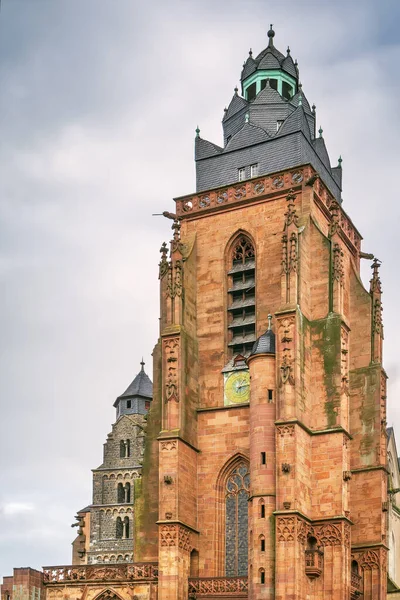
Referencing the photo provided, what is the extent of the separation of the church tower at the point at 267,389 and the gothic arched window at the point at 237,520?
57 mm

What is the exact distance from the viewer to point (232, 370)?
1606 inches

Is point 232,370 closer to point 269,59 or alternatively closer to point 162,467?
point 162,467

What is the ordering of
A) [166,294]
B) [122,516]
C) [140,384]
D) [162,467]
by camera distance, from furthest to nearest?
1. [140,384]
2. [122,516]
3. [166,294]
4. [162,467]

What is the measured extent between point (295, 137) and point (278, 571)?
1524cm

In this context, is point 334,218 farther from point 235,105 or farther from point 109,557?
point 109,557

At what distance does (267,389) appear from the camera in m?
37.7

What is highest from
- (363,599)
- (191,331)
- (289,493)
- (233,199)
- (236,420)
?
(233,199)

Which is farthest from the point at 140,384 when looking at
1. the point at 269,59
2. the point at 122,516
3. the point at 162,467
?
the point at 162,467

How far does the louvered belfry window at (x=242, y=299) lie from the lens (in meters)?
41.3

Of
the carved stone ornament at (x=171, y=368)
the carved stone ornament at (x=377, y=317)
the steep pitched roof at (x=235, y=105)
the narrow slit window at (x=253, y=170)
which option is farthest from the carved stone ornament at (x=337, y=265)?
the steep pitched roof at (x=235, y=105)

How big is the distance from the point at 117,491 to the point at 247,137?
3130cm

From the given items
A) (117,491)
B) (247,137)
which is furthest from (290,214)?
(117,491)

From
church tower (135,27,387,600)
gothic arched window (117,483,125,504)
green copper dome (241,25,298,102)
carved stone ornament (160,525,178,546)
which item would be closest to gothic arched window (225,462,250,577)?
church tower (135,27,387,600)

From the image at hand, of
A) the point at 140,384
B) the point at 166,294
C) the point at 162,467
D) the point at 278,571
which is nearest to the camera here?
the point at 278,571
